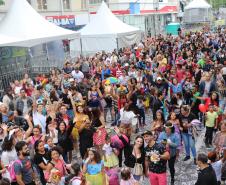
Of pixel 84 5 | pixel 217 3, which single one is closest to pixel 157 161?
pixel 84 5

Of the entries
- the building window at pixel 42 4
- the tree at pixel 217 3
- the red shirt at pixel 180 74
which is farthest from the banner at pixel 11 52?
the tree at pixel 217 3

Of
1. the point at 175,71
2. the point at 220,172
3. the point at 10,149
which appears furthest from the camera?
the point at 175,71

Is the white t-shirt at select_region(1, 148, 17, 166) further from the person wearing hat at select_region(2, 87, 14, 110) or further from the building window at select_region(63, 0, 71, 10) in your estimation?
the building window at select_region(63, 0, 71, 10)

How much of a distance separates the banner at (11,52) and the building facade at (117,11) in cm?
625

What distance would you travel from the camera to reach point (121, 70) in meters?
13.5

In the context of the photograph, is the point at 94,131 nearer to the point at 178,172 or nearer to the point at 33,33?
the point at 178,172

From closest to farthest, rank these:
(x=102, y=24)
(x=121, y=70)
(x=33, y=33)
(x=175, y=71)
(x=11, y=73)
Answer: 1. (x=175, y=71)
2. (x=121, y=70)
3. (x=33, y=33)
4. (x=11, y=73)
5. (x=102, y=24)

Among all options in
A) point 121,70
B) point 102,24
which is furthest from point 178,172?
point 102,24

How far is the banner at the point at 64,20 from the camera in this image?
26.2m

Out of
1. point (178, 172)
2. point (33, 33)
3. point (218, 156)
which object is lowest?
point (178, 172)

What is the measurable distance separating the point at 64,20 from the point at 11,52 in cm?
1040

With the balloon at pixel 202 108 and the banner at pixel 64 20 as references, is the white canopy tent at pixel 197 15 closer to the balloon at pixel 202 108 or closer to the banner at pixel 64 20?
the banner at pixel 64 20

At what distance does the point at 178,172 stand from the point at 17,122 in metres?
4.00

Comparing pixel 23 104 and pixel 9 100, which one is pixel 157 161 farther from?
pixel 9 100
